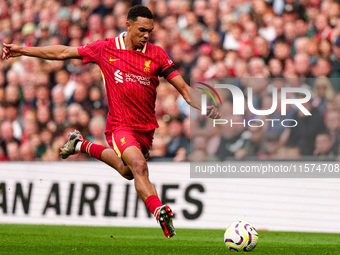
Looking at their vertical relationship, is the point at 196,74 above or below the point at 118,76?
below

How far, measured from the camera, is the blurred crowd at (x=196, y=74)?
1022cm

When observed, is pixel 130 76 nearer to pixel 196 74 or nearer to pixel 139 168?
pixel 139 168

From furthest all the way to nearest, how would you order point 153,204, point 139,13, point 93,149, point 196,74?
point 196,74, point 93,149, point 139,13, point 153,204

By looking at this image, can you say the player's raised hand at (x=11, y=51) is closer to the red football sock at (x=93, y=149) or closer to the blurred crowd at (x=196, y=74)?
the red football sock at (x=93, y=149)

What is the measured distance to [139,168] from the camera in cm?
672

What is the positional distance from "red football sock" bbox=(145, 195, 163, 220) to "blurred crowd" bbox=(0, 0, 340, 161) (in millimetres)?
4059

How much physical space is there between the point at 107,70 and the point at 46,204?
476 centimetres

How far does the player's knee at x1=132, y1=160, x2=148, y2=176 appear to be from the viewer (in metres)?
6.71

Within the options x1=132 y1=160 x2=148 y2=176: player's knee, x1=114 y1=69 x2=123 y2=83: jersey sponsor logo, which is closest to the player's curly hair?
x1=114 y1=69 x2=123 y2=83: jersey sponsor logo

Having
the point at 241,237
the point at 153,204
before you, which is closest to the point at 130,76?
the point at 153,204

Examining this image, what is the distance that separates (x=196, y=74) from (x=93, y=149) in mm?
3672

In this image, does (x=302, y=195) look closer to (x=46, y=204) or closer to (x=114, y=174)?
(x=114, y=174)

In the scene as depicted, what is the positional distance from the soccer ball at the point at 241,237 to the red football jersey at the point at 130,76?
4.86 ft

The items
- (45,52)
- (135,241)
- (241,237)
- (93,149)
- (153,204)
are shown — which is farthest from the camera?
(135,241)
